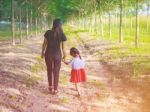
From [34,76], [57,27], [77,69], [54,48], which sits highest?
[57,27]

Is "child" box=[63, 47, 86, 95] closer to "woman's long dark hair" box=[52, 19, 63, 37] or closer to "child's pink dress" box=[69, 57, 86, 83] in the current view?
"child's pink dress" box=[69, 57, 86, 83]

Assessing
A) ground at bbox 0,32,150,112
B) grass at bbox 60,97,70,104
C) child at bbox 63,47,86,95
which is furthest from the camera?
child at bbox 63,47,86,95

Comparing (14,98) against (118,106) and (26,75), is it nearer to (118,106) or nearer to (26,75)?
(118,106)

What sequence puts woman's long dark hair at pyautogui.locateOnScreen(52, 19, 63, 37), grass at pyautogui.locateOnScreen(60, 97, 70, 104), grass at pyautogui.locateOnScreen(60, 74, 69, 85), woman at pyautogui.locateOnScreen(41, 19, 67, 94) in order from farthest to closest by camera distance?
1. grass at pyautogui.locateOnScreen(60, 74, 69, 85)
2. woman at pyautogui.locateOnScreen(41, 19, 67, 94)
3. woman's long dark hair at pyautogui.locateOnScreen(52, 19, 63, 37)
4. grass at pyautogui.locateOnScreen(60, 97, 70, 104)

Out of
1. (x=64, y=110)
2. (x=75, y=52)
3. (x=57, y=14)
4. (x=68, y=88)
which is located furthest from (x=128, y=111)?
(x=57, y=14)

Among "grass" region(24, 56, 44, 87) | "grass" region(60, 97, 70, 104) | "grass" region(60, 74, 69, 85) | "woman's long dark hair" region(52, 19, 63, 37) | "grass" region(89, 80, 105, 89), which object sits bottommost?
"grass" region(89, 80, 105, 89)

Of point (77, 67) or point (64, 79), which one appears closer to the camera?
point (77, 67)

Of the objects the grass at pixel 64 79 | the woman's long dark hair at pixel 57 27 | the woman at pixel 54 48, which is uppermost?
the woman's long dark hair at pixel 57 27

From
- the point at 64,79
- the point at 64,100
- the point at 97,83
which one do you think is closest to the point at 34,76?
the point at 64,79

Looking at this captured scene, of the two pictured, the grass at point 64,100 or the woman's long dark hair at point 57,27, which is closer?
the grass at point 64,100

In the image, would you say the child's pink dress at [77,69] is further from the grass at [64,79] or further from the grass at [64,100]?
the grass at [64,79]

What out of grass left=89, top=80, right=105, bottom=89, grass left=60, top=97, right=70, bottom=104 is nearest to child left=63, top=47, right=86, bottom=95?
grass left=60, top=97, right=70, bottom=104

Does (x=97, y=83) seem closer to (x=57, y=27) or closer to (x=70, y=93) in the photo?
(x=70, y=93)

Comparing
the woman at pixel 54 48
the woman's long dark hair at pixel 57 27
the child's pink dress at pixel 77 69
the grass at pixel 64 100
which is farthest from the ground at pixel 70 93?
the woman's long dark hair at pixel 57 27
